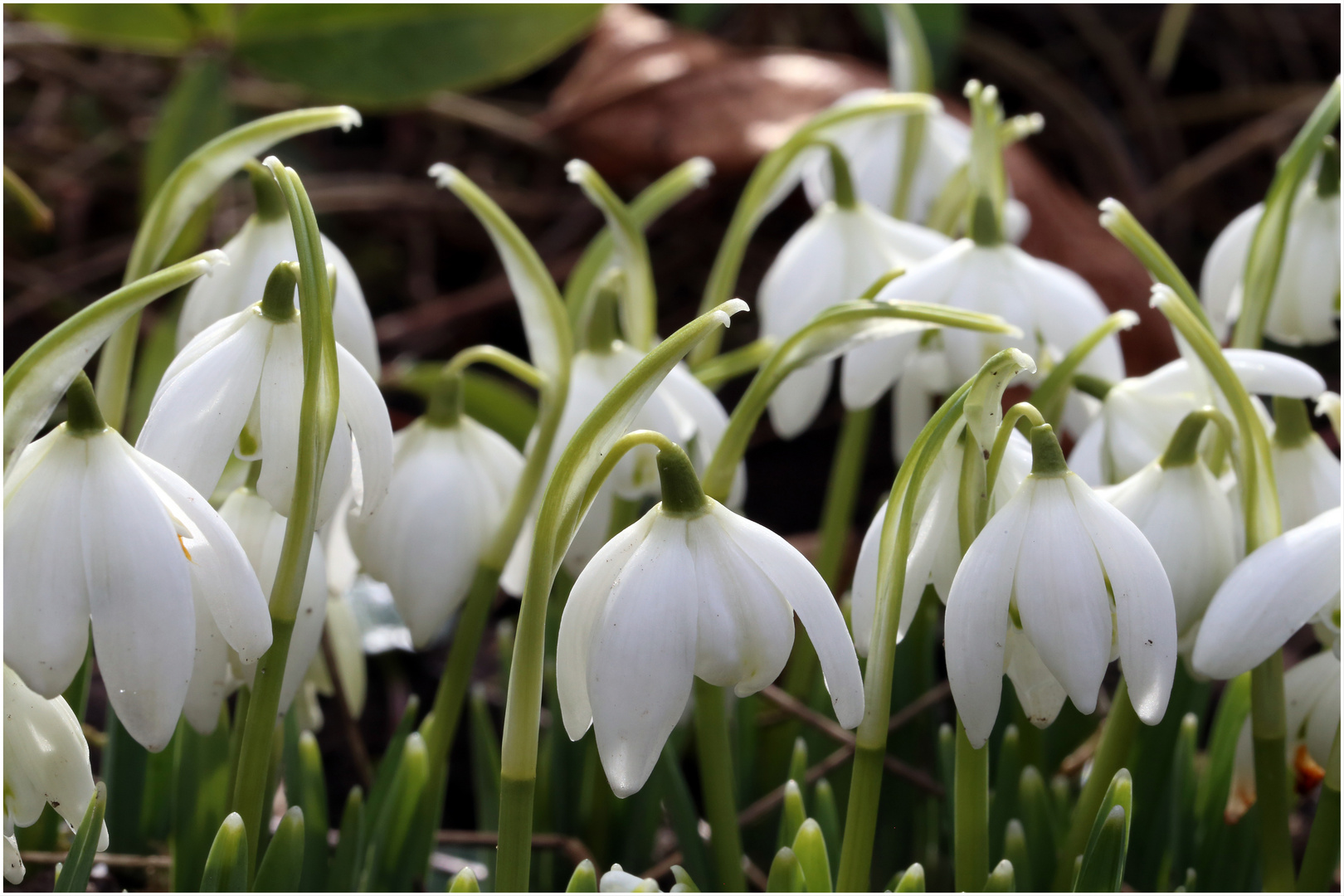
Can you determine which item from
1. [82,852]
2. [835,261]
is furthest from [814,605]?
[835,261]

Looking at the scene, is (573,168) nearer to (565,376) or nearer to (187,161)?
(565,376)

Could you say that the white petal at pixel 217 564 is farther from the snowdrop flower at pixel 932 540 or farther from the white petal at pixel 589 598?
the snowdrop flower at pixel 932 540

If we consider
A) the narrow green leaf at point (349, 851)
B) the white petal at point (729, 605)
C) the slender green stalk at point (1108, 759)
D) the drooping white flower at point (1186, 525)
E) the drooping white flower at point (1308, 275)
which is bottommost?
the narrow green leaf at point (349, 851)

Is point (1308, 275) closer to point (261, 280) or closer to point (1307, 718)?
point (1307, 718)

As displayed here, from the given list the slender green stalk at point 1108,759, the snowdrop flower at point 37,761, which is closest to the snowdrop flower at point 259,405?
the snowdrop flower at point 37,761

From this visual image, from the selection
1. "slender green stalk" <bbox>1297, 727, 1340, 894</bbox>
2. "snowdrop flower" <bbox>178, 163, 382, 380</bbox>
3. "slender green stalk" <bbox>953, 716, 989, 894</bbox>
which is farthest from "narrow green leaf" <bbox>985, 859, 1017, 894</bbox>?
"snowdrop flower" <bbox>178, 163, 382, 380</bbox>

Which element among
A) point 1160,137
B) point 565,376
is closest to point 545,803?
point 565,376
